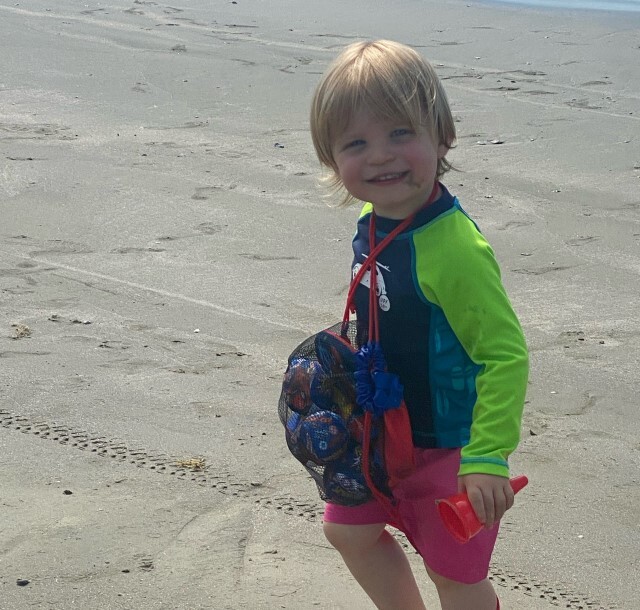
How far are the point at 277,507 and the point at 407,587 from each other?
0.79m

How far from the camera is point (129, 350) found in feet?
14.7

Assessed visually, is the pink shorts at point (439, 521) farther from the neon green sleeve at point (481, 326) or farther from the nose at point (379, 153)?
the nose at point (379, 153)

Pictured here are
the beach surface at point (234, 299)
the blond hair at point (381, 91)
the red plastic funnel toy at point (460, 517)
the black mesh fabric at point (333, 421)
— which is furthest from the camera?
the beach surface at point (234, 299)

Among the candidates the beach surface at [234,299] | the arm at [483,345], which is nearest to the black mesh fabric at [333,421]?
the arm at [483,345]

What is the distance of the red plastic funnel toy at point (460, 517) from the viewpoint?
83.3 inches

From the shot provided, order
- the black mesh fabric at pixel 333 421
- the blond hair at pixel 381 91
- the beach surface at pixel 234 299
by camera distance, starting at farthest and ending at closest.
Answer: the beach surface at pixel 234 299 → the black mesh fabric at pixel 333 421 → the blond hair at pixel 381 91

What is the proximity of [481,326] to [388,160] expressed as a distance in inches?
15.4

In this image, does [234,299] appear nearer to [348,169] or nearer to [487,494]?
[348,169]

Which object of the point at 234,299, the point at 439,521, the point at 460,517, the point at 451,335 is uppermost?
the point at 451,335

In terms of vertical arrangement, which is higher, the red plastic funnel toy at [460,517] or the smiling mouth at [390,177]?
the smiling mouth at [390,177]

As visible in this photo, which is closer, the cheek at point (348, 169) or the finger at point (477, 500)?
the finger at point (477, 500)

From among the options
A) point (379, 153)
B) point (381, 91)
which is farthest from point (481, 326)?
point (381, 91)

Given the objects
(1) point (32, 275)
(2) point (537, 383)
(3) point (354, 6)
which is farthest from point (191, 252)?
(3) point (354, 6)

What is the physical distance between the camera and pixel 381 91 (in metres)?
2.28
